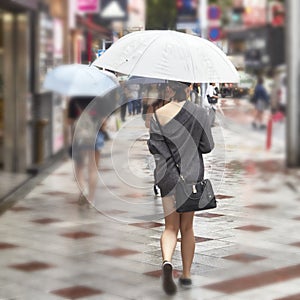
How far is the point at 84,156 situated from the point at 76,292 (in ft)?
12.9

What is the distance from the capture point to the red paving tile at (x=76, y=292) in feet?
18.5

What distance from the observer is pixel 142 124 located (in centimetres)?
573

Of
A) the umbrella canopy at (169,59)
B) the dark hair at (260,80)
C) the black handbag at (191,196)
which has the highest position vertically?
the umbrella canopy at (169,59)

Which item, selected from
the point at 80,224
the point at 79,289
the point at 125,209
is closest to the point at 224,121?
the point at 125,209

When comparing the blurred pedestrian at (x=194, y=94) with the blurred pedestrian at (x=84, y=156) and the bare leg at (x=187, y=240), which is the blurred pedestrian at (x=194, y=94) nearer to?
the bare leg at (x=187, y=240)

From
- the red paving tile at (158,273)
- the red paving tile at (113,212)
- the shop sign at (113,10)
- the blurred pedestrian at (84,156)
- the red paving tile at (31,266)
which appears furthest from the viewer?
the shop sign at (113,10)

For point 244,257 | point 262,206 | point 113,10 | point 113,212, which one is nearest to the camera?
point 113,212

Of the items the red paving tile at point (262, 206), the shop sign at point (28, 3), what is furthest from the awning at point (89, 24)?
the red paving tile at point (262, 206)

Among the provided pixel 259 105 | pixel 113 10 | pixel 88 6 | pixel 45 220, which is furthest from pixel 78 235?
pixel 259 105

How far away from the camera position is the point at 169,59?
5617mm

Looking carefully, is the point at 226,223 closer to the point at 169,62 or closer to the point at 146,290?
the point at 146,290

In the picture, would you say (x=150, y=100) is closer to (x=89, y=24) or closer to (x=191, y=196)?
→ (x=191, y=196)

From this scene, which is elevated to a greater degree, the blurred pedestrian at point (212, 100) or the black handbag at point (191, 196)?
the blurred pedestrian at point (212, 100)

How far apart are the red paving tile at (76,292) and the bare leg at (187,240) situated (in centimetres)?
61
